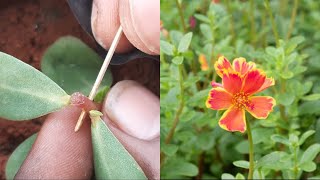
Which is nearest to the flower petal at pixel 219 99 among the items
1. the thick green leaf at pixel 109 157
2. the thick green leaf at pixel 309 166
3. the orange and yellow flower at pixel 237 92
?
the orange and yellow flower at pixel 237 92

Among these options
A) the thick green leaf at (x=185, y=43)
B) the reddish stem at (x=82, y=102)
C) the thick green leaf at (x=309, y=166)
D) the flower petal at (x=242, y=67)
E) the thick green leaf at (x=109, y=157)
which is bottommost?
the thick green leaf at (x=109, y=157)

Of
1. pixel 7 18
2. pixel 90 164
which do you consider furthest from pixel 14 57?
pixel 90 164

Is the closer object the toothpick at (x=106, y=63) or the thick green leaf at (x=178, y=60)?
the toothpick at (x=106, y=63)

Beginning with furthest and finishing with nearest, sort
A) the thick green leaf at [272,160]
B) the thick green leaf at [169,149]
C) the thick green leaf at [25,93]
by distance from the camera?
the thick green leaf at [169,149], the thick green leaf at [272,160], the thick green leaf at [25,93]

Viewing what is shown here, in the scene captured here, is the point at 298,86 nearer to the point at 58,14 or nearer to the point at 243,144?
the point at 243,144

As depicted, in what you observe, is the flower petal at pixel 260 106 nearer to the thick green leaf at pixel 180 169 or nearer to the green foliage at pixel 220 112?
the green foliage at pixel 220 112

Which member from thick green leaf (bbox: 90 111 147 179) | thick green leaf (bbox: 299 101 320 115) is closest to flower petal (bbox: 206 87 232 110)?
thick green leaf (bbox: 90 111 147 179)

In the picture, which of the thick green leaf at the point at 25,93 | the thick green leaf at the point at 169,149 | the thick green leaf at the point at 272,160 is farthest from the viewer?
the thick green leaf at the point at 169,149

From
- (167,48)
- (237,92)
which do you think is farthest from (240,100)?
(167,48)
